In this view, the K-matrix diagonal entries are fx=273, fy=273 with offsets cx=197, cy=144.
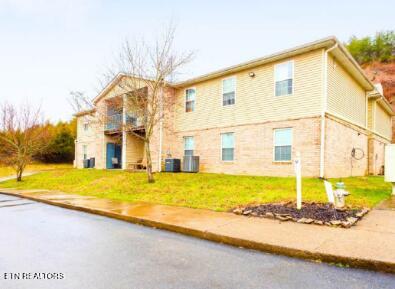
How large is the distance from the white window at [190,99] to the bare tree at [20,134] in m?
10.6

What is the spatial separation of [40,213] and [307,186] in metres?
9.00

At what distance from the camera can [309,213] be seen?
20.3 ft

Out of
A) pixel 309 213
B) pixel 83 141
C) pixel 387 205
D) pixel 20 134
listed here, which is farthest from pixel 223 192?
pixel 83 141

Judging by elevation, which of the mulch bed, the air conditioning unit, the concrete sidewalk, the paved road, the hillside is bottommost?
the paved road

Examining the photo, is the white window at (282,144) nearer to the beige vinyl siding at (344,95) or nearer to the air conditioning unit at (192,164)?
the beige vinyl siding at (344,95)

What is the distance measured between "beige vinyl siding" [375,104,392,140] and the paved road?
1964cm

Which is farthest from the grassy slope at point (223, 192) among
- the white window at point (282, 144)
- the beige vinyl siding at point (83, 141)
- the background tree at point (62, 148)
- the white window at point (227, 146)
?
the background tree at point (62, 148)

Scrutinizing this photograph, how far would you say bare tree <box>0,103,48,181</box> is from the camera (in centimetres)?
1858

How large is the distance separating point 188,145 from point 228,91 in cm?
440

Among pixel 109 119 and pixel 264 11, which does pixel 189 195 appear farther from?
pixel 264 11

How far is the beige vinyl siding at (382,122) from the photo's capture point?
19.9 metres

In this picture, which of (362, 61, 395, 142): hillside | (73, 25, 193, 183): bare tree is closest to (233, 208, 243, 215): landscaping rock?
(73, 25, 193, 183): bare tree

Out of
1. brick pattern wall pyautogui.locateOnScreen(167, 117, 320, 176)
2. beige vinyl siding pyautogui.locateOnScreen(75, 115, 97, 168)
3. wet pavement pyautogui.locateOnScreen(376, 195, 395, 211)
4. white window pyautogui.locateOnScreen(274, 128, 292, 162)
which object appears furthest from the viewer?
beige vinyl siding pyautogui.locateOnScreen(75, 115, 97, 168)

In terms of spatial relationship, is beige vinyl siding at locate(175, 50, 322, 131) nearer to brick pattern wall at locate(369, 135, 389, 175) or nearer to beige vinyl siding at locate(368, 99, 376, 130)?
brick pattern wall at locate(369, 135, 389, 175)
